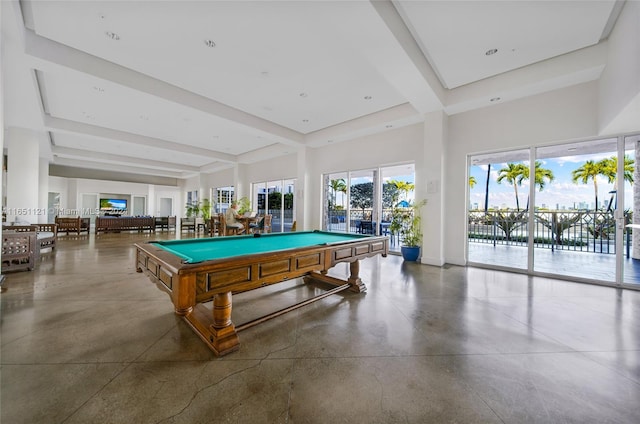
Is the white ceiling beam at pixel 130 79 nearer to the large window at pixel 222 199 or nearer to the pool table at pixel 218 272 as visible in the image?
the pool table at pixel 218 272

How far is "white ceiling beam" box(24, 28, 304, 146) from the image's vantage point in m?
3.23

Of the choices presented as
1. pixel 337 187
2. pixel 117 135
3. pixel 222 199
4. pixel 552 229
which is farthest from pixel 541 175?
pixel 222 199

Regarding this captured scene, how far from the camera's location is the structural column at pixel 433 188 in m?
4.86

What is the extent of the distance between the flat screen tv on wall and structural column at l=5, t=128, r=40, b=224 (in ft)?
26.1

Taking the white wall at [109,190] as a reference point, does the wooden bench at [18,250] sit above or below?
below

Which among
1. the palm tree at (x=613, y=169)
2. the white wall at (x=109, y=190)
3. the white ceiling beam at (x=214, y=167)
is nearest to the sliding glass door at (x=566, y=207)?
the palm tree at (x=613, y=169)

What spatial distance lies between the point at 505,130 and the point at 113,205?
16828 millimetres

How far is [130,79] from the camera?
400 cm

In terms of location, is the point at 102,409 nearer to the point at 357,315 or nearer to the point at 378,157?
the point at 357,315

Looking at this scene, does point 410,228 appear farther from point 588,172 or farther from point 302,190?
point 302,190

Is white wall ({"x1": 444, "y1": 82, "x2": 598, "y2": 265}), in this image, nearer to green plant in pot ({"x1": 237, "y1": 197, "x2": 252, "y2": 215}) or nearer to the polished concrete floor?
the polished concrete floor

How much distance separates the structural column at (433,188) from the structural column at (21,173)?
357 inches

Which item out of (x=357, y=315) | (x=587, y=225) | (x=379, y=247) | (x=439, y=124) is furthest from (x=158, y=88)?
(x=587, y=225)

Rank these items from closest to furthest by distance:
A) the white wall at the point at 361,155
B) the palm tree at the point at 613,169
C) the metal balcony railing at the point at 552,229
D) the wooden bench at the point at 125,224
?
the palm tree at the point at 613,169 < the metal balcony railing at the point at 552,229 < the white wall at the point at 361,155 < the wooden bench at the point at 125,224
